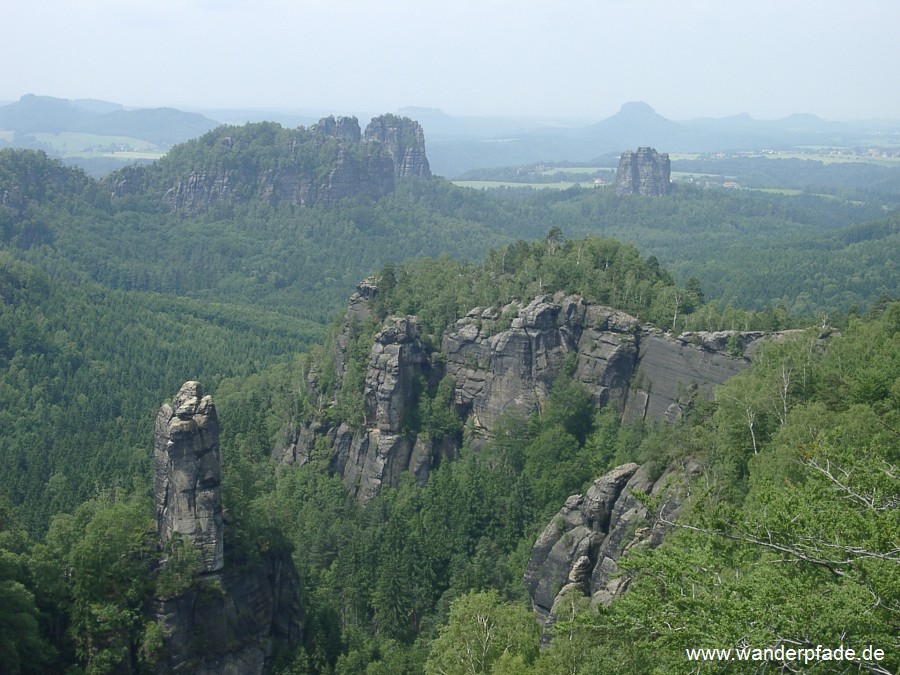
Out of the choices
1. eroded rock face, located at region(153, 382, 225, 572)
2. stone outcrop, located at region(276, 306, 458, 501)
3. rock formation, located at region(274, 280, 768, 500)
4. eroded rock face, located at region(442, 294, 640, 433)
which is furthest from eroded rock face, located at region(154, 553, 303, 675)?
eroded rock face, located at region(442, 294, 640, 433)

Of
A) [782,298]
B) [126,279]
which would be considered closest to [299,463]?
[782,298]

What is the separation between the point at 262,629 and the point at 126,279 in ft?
428

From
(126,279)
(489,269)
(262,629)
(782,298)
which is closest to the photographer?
(262,629)

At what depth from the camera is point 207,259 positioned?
182m

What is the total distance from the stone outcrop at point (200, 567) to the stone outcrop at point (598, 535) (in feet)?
46.4

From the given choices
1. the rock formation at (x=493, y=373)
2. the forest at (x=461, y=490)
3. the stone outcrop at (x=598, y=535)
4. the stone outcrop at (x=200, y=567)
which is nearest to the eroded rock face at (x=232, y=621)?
the stone outcrop at (x=200, y=567)

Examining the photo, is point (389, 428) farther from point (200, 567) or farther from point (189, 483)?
point (200, 567)

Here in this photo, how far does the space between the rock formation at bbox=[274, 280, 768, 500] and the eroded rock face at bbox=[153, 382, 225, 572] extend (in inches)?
1133

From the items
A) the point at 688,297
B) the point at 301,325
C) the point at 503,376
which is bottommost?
the point at 301,325

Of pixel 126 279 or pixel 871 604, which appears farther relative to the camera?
pixel 126 279

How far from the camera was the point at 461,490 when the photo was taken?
6862 cm

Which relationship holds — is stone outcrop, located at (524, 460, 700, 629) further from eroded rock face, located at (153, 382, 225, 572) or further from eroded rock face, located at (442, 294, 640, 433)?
eroded rock face, located at (442, 294, 640, 433)

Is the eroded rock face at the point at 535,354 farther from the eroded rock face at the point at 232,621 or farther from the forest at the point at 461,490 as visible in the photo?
the eroded rock face at the point at 232,621

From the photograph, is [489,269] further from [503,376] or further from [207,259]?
[207,259]
